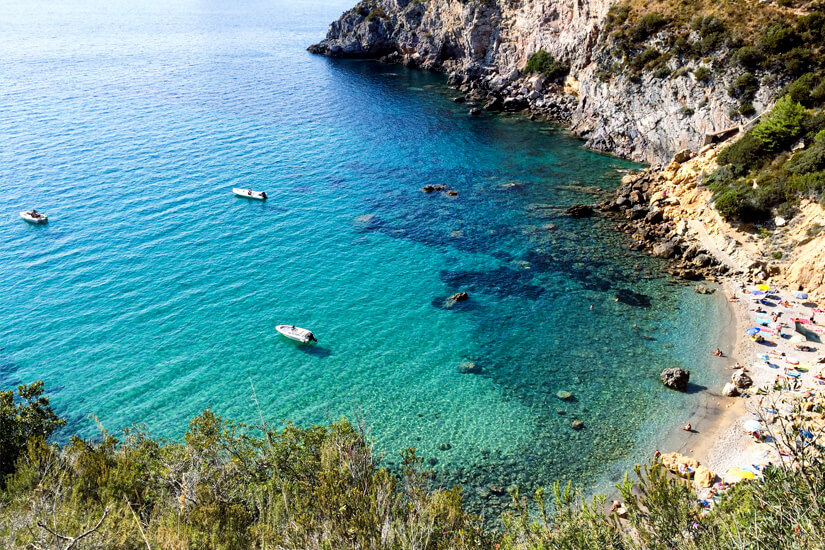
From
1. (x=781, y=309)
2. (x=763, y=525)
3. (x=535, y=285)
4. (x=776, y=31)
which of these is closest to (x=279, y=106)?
(x=535, y=285)

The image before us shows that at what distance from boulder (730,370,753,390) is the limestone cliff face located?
36.9m

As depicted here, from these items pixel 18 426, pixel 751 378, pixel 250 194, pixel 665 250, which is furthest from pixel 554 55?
pixel 18 426

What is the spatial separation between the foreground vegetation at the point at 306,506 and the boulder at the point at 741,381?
17455 mm

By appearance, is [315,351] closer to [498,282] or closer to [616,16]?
[498,282]

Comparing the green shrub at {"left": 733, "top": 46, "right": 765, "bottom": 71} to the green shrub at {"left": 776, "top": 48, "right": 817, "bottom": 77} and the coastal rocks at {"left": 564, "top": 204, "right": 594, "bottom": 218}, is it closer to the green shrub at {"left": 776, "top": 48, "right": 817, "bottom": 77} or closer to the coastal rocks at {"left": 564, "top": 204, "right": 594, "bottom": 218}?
the green shrub at {"left": 776, "top": 48, "right": 817, "bottom": 77}

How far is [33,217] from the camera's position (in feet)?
190

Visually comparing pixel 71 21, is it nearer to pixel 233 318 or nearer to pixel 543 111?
pixel 543 111

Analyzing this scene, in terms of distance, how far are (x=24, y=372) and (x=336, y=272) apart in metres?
25.7

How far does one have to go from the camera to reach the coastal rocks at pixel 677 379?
36.1m

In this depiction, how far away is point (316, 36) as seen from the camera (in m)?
166

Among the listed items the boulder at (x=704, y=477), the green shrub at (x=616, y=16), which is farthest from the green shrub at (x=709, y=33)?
the boulder at (x=704, y=477)

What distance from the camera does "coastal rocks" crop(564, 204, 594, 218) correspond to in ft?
190

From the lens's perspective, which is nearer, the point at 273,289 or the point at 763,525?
the point at 763,525

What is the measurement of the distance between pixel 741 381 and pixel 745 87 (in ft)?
130
